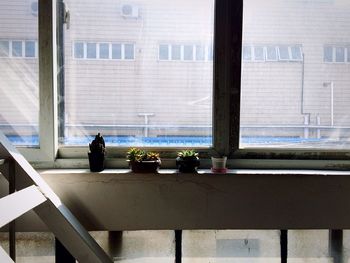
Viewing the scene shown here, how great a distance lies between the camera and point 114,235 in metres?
1.94

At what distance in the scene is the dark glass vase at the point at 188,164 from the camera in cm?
179

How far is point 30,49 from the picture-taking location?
6.23 ft

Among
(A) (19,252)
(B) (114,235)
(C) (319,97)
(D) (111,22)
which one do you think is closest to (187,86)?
(D) (111,22)

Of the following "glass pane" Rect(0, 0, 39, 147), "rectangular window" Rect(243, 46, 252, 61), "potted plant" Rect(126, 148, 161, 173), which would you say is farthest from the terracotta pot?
"rectangular window" Rect(243, 46, 252, 61)

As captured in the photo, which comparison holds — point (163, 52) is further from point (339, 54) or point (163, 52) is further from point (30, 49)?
point (339, 54)

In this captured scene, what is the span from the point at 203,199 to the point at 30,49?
3.69 feet

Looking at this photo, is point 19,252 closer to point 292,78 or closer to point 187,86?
point 187,86

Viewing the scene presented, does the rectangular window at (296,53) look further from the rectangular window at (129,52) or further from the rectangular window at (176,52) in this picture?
the rectangular window at (129,52)

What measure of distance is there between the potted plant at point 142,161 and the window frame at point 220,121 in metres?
0.13

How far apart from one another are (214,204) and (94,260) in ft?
1.96

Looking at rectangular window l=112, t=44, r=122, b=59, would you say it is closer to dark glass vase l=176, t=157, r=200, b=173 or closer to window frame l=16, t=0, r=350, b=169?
window frame l=16, t=0, r=350, b=169

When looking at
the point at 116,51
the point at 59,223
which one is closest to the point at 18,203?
the point at 59,223

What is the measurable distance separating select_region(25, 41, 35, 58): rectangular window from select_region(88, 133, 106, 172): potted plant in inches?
21.5

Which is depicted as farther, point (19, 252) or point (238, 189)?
point (19, 252)
